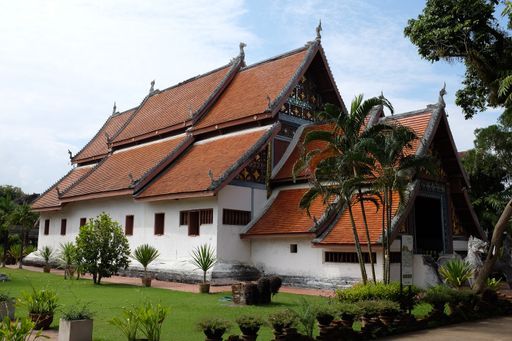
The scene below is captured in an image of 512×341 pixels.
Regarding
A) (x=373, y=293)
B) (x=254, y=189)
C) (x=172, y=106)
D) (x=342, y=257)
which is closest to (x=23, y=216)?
(x=172, y=106)

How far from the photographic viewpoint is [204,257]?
1670cm

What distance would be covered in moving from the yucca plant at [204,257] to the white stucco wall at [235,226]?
11.9 inches

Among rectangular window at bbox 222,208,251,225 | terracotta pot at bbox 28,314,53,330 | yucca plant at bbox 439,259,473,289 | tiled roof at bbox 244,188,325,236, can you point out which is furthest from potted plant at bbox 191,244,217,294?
yucca plant at bbox 439,259,473,289

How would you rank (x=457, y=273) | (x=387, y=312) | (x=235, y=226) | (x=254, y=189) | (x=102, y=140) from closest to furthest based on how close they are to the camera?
(x=387, y=312)
(x=457, y=273)
(x=235, y=226)
(x=254, y=189)
(x=102, y=140)

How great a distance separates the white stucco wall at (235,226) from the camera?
18.4 metres

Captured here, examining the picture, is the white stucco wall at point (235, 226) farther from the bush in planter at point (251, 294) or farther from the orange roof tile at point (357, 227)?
the bush in planter at point (251, 294)

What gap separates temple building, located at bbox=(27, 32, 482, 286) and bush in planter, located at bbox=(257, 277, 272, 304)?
371 centimetres

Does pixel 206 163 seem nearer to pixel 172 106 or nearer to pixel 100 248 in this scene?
pixel 100 248

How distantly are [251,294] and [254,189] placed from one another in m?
7.44

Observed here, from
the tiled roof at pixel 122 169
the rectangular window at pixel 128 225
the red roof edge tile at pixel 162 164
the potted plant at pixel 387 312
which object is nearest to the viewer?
the potted plant at pixel 387 312

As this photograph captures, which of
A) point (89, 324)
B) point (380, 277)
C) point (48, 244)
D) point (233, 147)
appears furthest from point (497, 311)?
point (48, 244)

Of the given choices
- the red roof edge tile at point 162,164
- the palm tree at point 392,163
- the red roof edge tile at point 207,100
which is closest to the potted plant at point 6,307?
the palm tree at point 392,163

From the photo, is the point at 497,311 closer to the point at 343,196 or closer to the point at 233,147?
the point at 343,196

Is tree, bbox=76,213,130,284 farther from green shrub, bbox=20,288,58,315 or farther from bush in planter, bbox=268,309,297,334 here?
bush in planter, bbox=268,309,297,334
